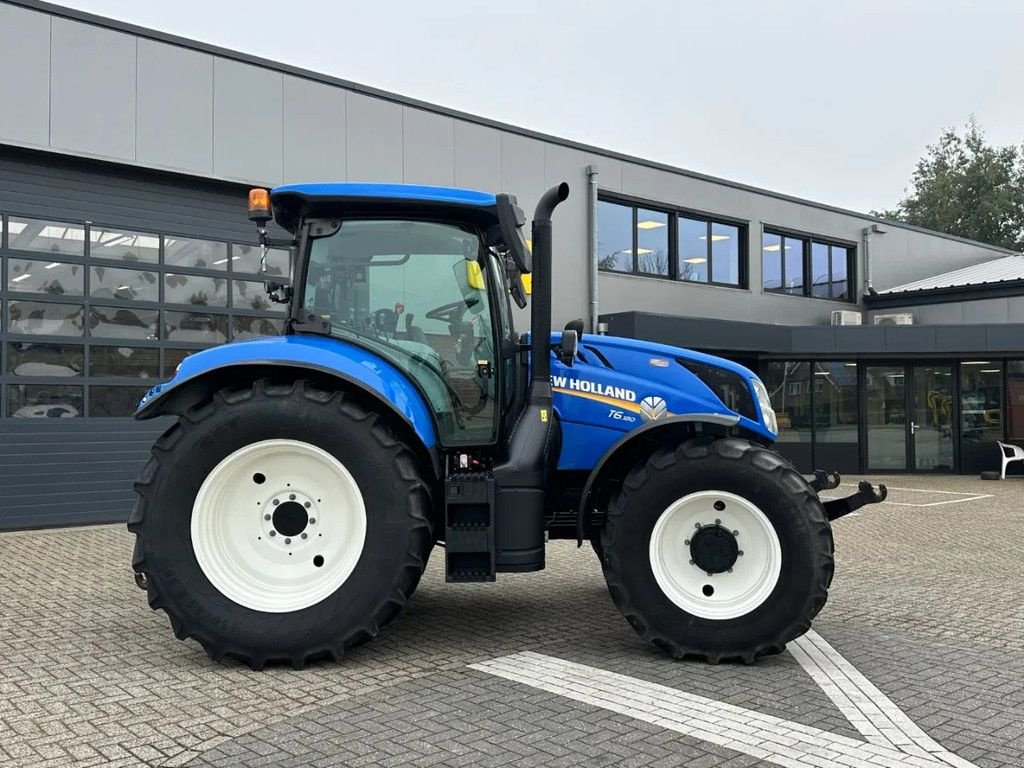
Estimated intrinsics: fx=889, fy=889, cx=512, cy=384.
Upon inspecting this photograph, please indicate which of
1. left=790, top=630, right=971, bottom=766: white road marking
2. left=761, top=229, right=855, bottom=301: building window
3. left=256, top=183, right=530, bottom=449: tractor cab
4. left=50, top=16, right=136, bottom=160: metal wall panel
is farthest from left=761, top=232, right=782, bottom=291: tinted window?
left=256, top=183, right=530, bottom=449: tractor cab

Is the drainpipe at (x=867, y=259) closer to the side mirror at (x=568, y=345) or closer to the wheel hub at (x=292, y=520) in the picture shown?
the side mirror at (x=568, y=345)

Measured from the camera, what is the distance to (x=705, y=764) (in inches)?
134

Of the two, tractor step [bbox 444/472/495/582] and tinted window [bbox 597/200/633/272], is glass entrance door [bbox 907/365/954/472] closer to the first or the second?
tinted window [bbox 597/200/633/272]

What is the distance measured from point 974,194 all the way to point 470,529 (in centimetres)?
4968

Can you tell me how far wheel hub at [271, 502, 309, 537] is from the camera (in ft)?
15.9

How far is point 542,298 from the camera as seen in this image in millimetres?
4953

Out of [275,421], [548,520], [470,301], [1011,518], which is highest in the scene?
[470,301]

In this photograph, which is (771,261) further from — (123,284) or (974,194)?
(974,194)

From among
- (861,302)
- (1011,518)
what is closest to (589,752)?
(1011,518)

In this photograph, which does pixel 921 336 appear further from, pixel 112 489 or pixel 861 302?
pixel 112 489

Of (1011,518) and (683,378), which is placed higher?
(683,378)

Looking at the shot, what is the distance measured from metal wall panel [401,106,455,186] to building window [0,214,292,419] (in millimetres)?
2860

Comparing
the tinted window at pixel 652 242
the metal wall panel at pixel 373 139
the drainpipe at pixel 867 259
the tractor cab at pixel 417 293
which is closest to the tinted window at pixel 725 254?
the tinted window at pixel 652 242

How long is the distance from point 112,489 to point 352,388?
23.8 ft
